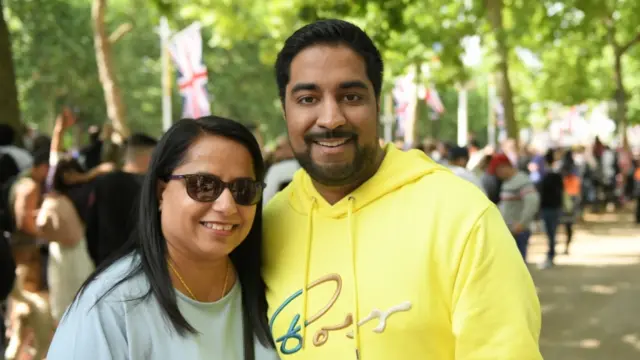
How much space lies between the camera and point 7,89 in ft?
27.6

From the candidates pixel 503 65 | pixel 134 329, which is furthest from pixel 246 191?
pixel 503 65

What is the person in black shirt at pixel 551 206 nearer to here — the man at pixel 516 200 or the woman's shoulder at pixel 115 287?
the man at pixel 516 200

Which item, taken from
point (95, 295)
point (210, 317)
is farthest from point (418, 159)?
point (95, 295)

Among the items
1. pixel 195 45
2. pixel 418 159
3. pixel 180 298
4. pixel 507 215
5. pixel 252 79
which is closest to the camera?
pixel 180 298

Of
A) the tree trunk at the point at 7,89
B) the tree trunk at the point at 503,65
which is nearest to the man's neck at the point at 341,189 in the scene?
the tree trunk at the point at 7,89

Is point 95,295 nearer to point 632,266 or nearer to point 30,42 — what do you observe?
point 632,266

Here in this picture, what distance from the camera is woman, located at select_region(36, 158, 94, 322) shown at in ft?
19.4

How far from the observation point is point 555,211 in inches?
504

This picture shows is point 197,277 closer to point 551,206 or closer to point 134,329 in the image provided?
point 134,329

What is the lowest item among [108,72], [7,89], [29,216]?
[29,216]

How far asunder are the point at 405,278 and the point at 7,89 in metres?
7.33

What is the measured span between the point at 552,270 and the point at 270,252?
1068cm

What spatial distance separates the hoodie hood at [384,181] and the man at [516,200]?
7601 millimetres

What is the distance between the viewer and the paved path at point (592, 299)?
303 inches
